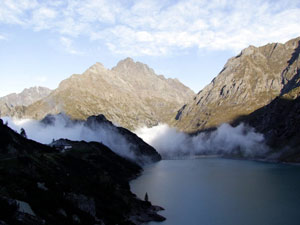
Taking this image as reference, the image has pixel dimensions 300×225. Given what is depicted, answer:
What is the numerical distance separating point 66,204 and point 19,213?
27332mm

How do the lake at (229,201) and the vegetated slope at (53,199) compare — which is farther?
the lake at (229,201)

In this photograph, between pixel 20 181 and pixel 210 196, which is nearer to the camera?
pixel 20 181

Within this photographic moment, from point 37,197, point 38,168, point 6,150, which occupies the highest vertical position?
point 6,150

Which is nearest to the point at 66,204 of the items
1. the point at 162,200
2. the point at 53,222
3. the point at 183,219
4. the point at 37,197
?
the point at 37,197

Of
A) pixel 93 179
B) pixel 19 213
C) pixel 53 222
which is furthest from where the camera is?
pixel 93 179

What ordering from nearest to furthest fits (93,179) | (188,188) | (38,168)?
(38,168) < (93,179) < (188,188)

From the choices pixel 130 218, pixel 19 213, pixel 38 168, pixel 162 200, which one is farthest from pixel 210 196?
pixel 19 213

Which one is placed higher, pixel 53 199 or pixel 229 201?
pixel 229 201

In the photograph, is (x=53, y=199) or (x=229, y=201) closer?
(x=53, y=199)

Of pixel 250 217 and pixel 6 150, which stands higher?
pixel 6 150

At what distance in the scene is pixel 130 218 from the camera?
110688mm

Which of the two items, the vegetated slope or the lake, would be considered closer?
the vegetated slope

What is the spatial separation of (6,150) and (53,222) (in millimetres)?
73300

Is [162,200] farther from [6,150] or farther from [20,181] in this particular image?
[20,181]
